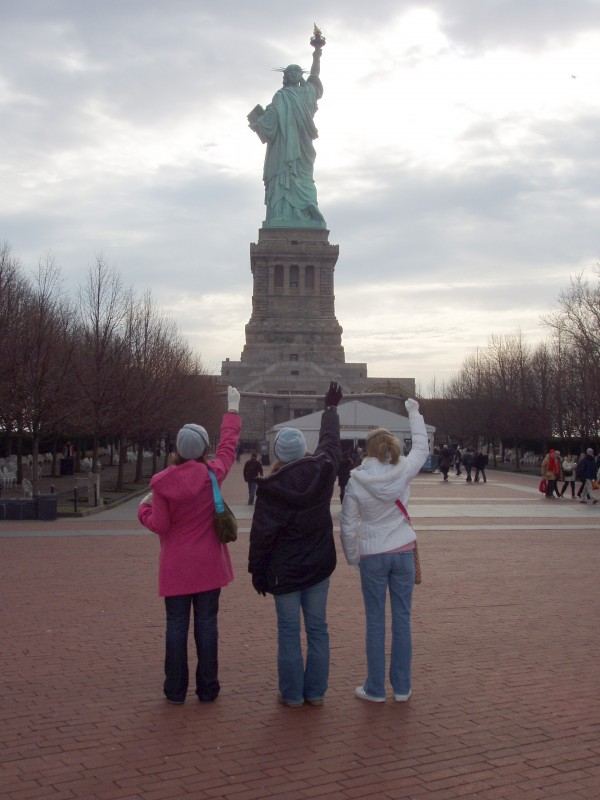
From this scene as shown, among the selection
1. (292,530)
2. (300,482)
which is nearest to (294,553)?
(292,530)

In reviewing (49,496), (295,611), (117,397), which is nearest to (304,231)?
Result: (117,397)

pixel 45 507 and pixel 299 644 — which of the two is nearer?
pixel 299 644

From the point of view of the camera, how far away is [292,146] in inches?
3329

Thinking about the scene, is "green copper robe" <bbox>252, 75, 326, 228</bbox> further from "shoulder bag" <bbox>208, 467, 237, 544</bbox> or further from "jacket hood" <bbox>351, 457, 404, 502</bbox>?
"shoulder bag" <bbox>208, 467, 237, 544</bbox>

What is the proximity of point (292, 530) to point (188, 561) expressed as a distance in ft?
2.36

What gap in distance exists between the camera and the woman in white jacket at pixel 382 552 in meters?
6.54

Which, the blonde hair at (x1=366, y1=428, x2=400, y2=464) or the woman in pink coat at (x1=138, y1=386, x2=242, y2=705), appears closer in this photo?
the woman in pink coat at (x1=138, y1=386, x2=242, y2=705)

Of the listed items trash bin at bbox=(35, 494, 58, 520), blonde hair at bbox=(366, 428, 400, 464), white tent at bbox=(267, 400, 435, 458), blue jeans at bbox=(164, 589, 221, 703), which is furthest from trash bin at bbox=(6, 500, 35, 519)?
white tent at bbox=(267, 400, 435, 458)

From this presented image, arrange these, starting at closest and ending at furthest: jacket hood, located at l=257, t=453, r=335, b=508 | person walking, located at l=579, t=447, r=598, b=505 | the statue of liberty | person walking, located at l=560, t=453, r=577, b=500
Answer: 1. jacket hood, located at l=257, t=453, r=335, b=508
2. person walking, located at l=579, t=447, r=598, b=505
3. person walking, located at l=560, t=453, r=577, b=500
4. the statue of liberty

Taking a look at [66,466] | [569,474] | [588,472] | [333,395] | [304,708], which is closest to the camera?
[304,708]

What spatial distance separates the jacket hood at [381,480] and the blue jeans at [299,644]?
2.17 ft

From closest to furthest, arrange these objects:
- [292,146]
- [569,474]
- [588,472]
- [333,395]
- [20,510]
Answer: [333,395] < [20,510] < [588,472] < [569,474] < [292,146]

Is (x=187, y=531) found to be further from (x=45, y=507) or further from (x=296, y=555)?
(x=45, y=507)

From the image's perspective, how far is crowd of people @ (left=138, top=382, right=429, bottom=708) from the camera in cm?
635
